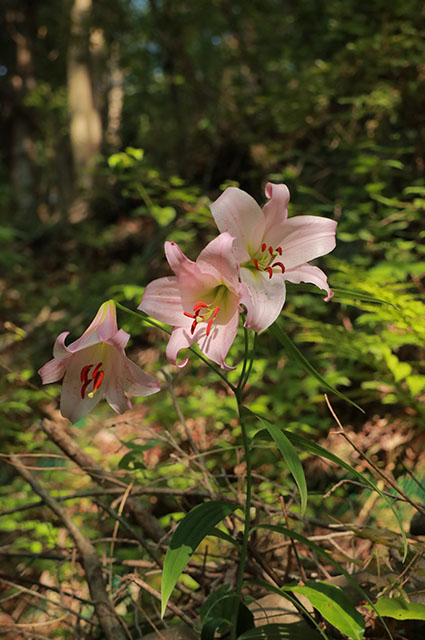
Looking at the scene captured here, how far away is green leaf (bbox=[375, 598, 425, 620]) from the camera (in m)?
0.79

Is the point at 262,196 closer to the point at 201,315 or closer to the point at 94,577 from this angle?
the point at 94,577

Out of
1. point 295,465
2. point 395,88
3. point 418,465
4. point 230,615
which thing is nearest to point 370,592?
point 230,615

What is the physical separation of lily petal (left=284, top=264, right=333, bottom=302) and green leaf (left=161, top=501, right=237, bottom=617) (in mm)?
339

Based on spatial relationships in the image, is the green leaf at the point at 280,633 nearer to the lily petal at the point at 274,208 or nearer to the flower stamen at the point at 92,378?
the flower stamen at the point at 92,378

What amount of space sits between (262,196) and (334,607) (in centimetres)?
354

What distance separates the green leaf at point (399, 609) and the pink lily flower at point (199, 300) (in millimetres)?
475

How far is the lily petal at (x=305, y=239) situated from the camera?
75 cm

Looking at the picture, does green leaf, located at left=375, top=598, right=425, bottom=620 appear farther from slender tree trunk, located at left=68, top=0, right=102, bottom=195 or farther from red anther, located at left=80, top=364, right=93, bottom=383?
slender tree trunk, located at left=68, top=0, right=102, bottom=195

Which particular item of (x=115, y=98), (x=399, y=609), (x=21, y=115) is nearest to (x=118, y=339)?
(x=399, y=609)

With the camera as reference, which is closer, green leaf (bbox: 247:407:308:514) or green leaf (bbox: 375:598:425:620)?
green leaf (bbox: 247:407:308:514)

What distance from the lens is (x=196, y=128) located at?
5324 mm

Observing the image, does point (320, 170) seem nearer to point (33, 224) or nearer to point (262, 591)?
point (262, 591)

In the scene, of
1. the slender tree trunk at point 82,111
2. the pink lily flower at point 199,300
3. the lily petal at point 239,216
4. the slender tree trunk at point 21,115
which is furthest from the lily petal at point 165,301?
the slender tree trunk at point 21,115

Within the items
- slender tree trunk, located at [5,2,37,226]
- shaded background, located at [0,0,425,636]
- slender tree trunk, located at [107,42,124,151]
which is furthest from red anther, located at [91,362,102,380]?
slender tree trunk, located at [107,42,124,151]
